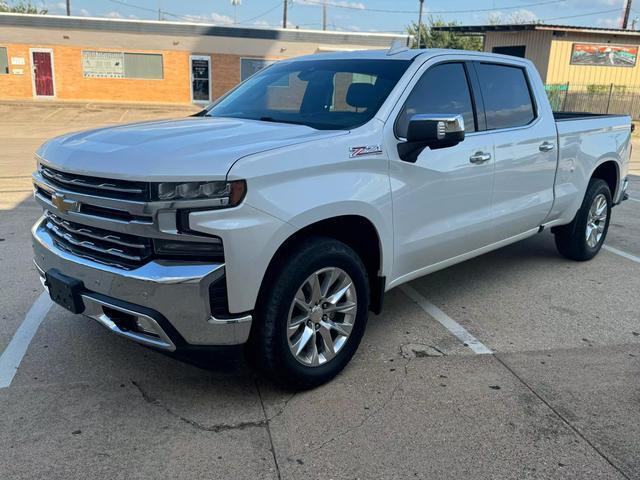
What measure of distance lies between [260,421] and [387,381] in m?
0.85

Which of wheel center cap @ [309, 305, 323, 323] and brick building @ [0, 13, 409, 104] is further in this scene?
brick building @ [0, 13, 409, 104]

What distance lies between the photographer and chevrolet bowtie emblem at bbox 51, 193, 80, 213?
3.06 m

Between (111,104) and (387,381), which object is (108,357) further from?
(111,104)

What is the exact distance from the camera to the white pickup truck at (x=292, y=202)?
9.12 feet

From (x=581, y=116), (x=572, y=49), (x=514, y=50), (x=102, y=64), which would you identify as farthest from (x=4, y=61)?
(x=581, y=116)

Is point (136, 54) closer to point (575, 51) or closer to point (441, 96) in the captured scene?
point (575, 51)

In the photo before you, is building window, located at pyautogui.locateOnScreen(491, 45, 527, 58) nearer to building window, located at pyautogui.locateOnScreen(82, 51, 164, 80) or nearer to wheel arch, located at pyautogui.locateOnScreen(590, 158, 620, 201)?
building window, located at pyautogui.locateOnScreen(82, 51, 164, 80)

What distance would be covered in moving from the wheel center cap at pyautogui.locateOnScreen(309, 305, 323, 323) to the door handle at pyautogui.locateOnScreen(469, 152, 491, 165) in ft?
5.48

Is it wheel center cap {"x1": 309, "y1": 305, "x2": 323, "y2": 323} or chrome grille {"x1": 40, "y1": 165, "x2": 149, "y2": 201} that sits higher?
chrome grille {"x1": 40, "y1": 165, "x2": 149, "y2": 201}

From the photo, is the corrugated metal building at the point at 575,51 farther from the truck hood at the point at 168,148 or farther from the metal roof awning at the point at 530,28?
the truck hood at the point at 168,148

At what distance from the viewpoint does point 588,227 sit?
6035 mm

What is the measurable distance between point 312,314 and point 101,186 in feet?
4.27

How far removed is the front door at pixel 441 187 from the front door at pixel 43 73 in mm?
30495

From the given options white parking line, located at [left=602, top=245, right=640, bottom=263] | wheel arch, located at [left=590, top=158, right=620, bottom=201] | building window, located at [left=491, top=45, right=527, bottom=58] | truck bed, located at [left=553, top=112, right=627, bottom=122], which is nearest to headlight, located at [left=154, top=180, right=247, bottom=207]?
truck bed, located at [left=553, top=112, right=627, bottom=122]
